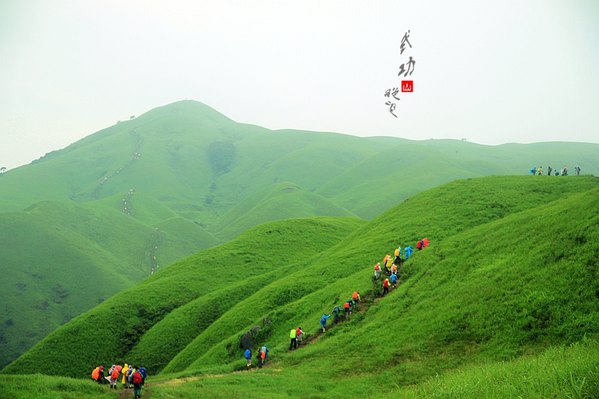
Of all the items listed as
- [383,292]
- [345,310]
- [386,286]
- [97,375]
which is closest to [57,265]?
[97,375]

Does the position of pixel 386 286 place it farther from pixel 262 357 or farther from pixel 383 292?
pixel 262 357

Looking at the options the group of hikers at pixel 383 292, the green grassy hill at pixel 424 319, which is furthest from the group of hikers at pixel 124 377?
the group of hikers at pixel 383 292

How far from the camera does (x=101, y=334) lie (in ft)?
226

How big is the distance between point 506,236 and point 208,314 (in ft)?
159

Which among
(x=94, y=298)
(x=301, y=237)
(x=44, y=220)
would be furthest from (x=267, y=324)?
(x=44, y=220)

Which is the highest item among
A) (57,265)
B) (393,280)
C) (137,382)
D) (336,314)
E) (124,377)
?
(393,280)

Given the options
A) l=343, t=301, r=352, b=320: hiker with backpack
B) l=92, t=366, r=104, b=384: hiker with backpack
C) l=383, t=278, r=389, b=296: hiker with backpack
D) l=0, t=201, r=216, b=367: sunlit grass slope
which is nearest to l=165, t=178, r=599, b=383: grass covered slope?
l=383, t=278, r=389, b=296: hiker with backpack

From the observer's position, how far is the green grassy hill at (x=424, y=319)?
2277 centimetres

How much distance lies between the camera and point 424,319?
31672mm

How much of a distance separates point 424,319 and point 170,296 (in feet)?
200

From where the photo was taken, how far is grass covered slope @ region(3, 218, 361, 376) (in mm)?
64625

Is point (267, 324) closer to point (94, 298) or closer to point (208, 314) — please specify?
point (208, 314)

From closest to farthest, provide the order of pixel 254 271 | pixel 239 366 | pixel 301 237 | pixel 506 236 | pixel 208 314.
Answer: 1. pixel 239 366
2. pixel 506 236
3. pixel 208 314
4. pixel 254 271
5. pixel 301 237

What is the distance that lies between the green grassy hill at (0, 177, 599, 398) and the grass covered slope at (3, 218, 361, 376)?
1.16 feet
